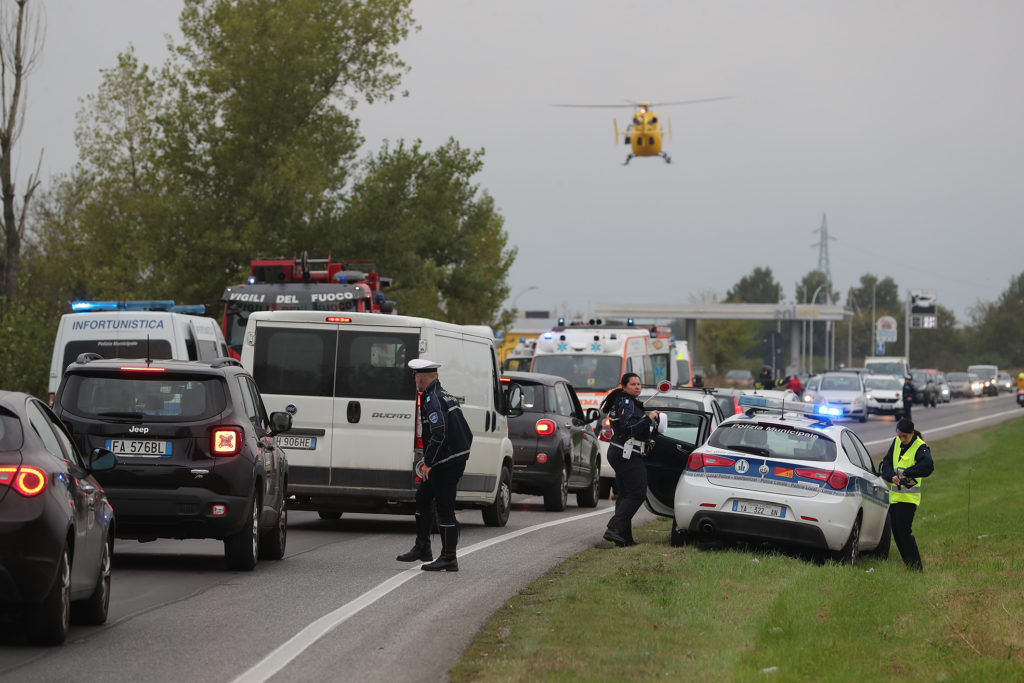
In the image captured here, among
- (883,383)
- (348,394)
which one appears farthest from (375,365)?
(883,383)

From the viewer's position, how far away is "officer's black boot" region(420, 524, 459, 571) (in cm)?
1312

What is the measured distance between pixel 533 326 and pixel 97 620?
413 feet

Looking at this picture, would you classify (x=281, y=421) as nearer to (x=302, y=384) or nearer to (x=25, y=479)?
(x=302, y=384)

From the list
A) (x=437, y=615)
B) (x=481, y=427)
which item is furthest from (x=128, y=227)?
(x=437, y=615)

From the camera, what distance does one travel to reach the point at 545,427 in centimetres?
2036

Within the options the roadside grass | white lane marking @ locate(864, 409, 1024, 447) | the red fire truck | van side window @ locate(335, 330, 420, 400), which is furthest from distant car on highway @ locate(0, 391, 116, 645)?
white lane marking @ locate(864, 409, 1024, 447)

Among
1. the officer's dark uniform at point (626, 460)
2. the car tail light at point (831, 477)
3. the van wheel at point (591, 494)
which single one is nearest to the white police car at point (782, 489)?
the car tail light at point (831, 477)

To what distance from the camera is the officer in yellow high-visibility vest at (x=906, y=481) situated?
14.6 meters

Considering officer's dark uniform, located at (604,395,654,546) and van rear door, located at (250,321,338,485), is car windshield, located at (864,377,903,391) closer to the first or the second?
officer's dark uniform, located at (604,395,654,546)

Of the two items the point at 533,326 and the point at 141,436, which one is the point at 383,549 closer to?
the point at 141,436

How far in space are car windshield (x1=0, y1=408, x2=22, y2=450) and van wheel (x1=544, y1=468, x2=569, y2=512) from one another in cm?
1209

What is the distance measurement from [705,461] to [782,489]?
32.2 inches

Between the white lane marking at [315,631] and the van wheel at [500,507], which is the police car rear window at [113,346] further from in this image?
the white lane marking at [315,631]

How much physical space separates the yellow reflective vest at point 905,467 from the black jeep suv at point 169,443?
20.1ft
